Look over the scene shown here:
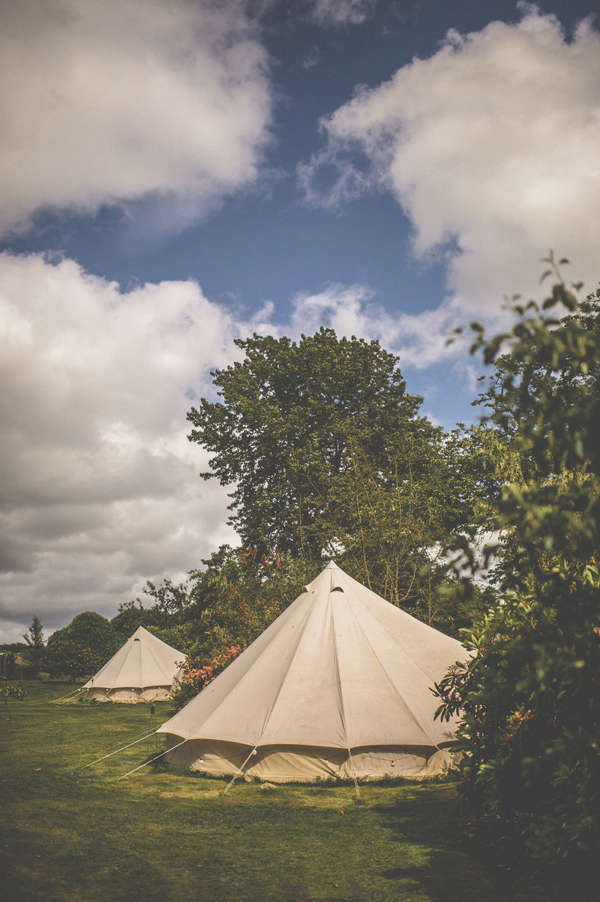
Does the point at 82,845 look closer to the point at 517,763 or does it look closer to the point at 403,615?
the point at 517,763

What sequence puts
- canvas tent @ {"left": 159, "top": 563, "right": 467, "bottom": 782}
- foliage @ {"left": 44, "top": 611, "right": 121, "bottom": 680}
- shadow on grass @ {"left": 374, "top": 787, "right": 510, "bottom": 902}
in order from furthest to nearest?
foliage @ {"left": 44, "top": 611, "right": 121, "bottom": 680} < canvas tent @ {"left": 159, "top": 563, "right": 467, "bottom": 782} < shadow on grass @ {"left": 374, "top": 787, "right": 510, "bottom": 902}

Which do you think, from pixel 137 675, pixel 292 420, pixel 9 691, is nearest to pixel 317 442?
pixel 292 420

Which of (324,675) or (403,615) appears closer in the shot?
(324,675)

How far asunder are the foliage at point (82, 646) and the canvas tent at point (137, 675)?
7424mm

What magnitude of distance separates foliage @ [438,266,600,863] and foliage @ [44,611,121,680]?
108 feet

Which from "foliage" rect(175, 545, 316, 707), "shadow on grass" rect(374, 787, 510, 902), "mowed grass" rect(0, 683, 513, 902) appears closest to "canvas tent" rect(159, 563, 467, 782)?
"mowed grass" rect(0, 683, 513, 902)

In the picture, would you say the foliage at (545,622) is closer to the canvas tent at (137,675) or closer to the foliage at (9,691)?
the foliage at (9,691)

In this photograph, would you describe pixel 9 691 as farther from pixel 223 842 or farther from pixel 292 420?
pixel 292 420

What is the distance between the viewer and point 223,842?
6102 mm

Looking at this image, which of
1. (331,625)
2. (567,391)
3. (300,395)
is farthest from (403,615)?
(300,395)

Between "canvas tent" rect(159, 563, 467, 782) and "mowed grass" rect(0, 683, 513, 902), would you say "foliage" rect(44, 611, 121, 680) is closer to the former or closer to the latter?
"mowed grass" rect(0, 683, 513, 902)

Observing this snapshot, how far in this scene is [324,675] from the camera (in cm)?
927

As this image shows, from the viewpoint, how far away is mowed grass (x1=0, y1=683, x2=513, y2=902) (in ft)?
15.6

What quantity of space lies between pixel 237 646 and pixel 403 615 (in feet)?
17.6
